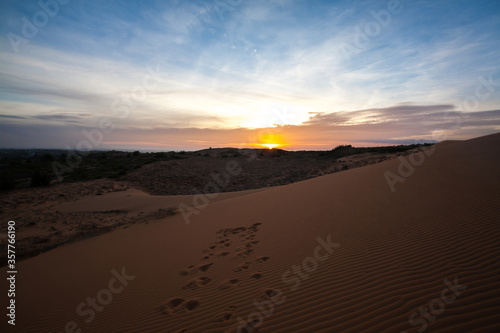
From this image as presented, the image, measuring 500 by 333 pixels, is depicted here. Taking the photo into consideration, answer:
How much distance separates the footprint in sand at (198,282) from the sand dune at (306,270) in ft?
0.12

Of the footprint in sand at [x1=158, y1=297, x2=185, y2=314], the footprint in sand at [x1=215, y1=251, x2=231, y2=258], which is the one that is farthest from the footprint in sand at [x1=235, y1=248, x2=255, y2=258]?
the footprint in sand at [x1=158, y1=297, x2=185, y2=314]

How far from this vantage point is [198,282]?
13.8ft

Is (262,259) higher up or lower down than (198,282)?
higher up

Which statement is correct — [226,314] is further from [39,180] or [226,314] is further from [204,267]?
[39,180]

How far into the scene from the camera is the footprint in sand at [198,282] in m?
4.09

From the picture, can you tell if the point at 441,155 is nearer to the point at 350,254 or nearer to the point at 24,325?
the point at 350,254

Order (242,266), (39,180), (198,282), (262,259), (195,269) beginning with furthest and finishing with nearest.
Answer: (39,180) < (195,269) < (262,259) < (242,266) < (198,282)

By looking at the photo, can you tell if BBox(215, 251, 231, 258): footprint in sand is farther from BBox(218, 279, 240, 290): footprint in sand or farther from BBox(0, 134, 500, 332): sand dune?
BBox(218, 279, 240, 290): footprint in sand

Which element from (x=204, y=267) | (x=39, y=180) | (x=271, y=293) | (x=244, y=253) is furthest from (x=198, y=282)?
(x=39, y=180)

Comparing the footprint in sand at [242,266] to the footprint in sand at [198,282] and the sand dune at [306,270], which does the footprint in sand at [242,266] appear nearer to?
the sand dune at [306,270]

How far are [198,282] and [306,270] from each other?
2051 mm

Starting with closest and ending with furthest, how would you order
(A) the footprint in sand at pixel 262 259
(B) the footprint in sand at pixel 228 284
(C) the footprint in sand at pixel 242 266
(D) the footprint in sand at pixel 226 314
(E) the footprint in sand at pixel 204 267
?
(D) the footprint in sand at pixel 226 314
(B) the footprint in sand at pixel 228 284
(C) the footprint in sand at pixel 242 266
(A) the footprint in sand at pixel 262 259
(E) the footprint in sand at pixel 204 267

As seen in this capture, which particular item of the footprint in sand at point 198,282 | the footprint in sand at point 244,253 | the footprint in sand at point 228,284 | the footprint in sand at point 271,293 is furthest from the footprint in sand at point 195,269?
the footprint in sand at point 271,293

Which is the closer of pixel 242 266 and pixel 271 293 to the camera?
pixel 271 293
